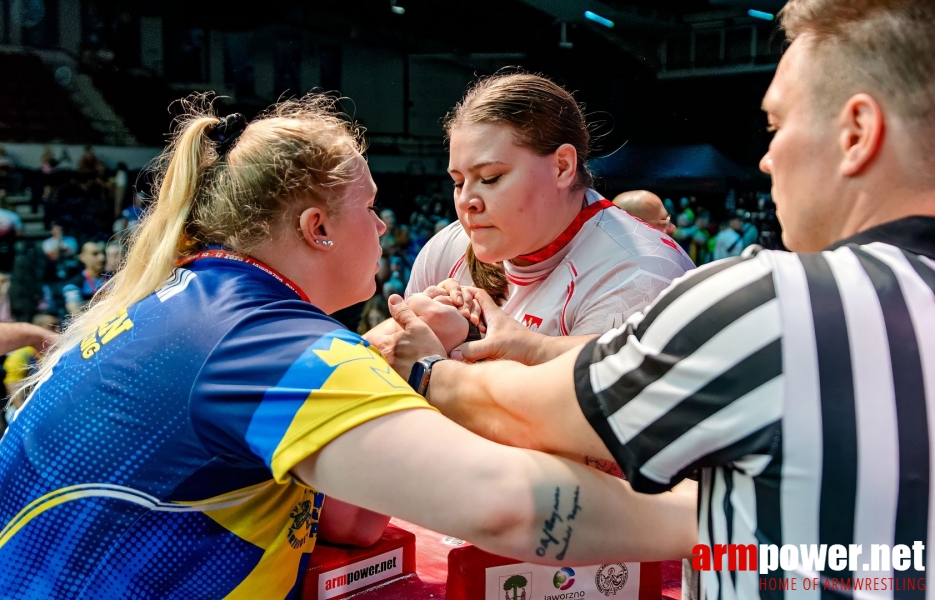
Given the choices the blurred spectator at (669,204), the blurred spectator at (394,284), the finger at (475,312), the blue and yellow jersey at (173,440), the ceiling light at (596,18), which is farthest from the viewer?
the ceiling light at (596,18)

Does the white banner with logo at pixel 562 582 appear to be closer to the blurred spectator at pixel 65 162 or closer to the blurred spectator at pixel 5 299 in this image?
the blurred spectator at pixel 5 299

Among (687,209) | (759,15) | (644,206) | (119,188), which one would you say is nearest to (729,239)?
(687,209)

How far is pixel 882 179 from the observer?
31.8 inches

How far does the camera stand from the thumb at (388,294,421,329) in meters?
1.44

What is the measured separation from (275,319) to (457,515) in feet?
1.22

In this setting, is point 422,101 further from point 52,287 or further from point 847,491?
point 847,491

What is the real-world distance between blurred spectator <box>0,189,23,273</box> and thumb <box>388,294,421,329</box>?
6056 millimetres

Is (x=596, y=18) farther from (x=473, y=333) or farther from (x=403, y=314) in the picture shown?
(x=403, y=314)

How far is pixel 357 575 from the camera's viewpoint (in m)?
1.29

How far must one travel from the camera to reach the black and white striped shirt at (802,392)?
703 millimetres

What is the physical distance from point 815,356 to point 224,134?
1.03 meters

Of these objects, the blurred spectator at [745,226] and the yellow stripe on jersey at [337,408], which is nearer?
the yellow stripe on jersey at [337,408]

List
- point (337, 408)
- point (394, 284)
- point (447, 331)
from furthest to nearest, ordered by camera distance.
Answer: point (394, 284)
point (447, 331)
point (337, 408)

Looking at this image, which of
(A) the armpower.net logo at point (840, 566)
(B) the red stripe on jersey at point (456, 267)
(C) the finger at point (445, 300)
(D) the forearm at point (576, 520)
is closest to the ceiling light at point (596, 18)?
(B) the red stripe on jersey at point (456, 267)
